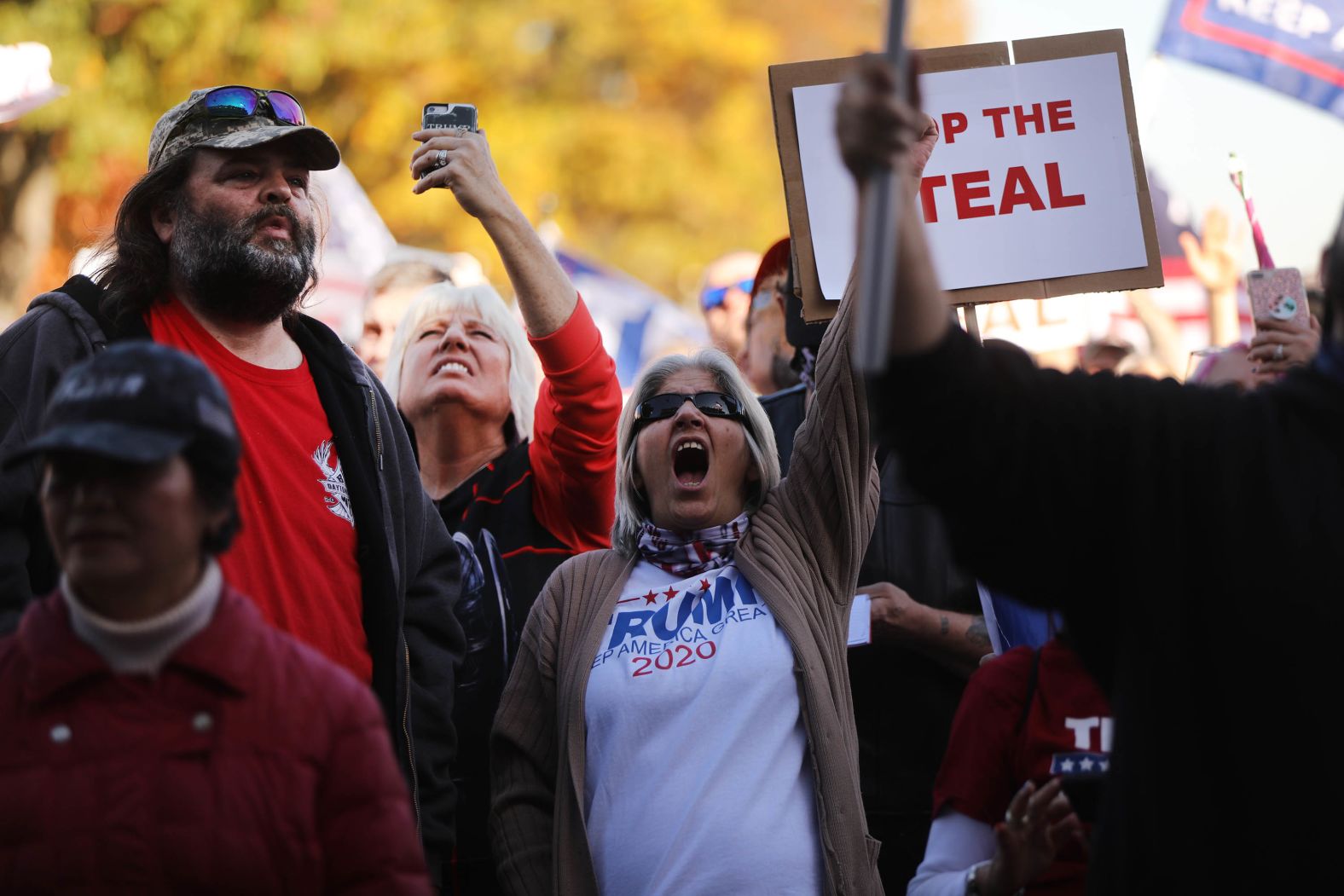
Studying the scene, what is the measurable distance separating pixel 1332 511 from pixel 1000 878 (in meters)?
1.10

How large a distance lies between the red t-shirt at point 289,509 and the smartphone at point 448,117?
0.70 m

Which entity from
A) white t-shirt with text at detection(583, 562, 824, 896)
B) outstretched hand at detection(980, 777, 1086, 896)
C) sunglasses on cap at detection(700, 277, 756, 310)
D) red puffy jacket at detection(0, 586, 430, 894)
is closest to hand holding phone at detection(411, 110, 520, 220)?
white t-shirt with text at detection(583, 562, 824, 896)

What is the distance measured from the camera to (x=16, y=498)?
9.21 feet

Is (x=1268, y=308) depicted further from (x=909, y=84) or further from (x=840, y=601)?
(x=909, y=84)

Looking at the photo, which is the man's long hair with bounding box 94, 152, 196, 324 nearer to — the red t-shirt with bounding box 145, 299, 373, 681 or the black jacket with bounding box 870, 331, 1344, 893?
the red t-shirt with bounding box 145, 299, 373, 681

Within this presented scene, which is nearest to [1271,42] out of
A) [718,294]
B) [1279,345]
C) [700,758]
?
[718,294]

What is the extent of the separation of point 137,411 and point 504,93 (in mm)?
19375

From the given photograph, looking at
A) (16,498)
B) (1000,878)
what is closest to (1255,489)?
(1000,878)

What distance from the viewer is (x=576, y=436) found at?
3969 mm

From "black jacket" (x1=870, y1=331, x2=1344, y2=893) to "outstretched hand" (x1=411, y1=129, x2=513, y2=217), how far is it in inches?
69.0

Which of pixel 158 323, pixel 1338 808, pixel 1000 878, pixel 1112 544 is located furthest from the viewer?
pixel 158 323

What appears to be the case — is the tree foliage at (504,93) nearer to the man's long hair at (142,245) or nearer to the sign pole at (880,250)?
the man's long hair at (142,245)

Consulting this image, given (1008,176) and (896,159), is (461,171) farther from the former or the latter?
(896,159)

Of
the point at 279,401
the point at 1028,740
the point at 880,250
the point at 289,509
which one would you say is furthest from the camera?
the point at 279,401
